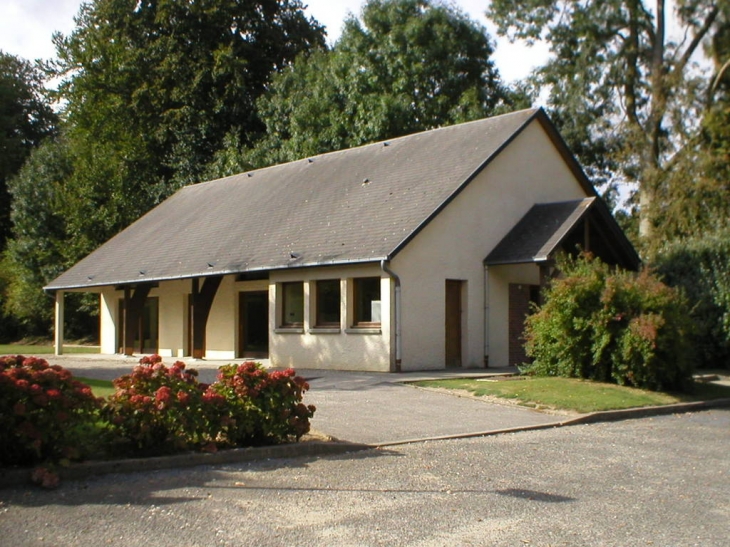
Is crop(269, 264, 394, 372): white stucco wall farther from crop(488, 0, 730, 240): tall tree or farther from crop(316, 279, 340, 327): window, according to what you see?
crop(488, 0, 730, 240): tall tree

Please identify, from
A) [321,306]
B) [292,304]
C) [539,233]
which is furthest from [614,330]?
[292,304]

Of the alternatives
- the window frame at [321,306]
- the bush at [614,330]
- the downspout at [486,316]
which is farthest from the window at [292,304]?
the bush at [614,330]

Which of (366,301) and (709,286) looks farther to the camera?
(709,286)

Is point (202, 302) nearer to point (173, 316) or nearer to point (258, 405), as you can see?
point (173, 316)

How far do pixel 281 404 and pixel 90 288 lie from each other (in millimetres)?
24544

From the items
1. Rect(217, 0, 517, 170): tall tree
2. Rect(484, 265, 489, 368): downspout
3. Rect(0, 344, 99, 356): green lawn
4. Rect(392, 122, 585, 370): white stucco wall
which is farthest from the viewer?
Rect(217, 0, 517, 170): tall tree

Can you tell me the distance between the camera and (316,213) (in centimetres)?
2539

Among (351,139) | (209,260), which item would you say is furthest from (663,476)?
(351,139)

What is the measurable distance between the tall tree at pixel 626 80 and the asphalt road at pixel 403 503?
23444 millimetres

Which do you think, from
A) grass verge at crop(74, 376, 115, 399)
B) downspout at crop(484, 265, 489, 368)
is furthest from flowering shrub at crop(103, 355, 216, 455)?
downspout at crop(484, 265, 489, 368)

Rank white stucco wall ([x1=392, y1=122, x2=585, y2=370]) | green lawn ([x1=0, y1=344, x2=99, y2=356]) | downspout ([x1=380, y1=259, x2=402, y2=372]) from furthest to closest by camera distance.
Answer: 1. green lawn ([x1=0, y1=344, x2=99, y2=356])
2. white stucco wall ([x1=392, y1=122, x2=585, y2=370])
3. downspout ([x1=380, y1=259, x2=402, y2=372])

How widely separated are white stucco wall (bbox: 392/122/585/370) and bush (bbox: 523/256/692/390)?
3403mm

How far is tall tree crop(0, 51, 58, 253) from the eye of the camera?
181 feet

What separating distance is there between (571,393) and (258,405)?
790 centimetres
